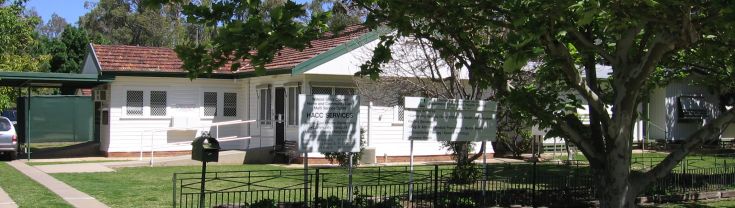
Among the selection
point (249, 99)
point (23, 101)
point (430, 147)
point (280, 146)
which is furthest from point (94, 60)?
point (430, 147)

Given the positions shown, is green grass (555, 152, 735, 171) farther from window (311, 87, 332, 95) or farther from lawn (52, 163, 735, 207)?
window (311, 87, 332, 95)

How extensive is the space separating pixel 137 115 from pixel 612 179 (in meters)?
16.4

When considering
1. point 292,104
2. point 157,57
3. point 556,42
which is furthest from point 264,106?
point 556,42

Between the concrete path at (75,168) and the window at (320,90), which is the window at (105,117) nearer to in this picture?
the concrete path at (75,168)

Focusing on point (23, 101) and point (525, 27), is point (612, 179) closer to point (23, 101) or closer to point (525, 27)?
point (525, 27)

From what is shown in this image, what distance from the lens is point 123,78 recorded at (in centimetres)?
2119

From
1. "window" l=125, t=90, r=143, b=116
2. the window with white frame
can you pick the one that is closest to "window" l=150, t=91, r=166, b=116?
"window" l=125, t=90, r=143, b=116

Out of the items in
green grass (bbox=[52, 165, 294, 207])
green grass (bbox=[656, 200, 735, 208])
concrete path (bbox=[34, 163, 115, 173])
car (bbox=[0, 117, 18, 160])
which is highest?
car (bbox=[0, 117, 18, 160])

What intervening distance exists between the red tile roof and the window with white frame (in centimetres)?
98

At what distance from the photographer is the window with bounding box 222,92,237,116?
22.8 metres

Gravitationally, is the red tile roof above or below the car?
above

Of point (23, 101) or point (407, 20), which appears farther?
point (23, 101)

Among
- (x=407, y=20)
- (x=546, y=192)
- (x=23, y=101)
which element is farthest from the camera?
(x=23, y=101)

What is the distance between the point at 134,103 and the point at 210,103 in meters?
2.39
